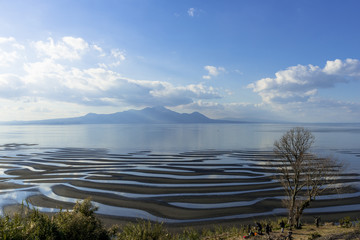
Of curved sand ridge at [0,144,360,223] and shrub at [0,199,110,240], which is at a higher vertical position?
shrub at [0,199,110,240]

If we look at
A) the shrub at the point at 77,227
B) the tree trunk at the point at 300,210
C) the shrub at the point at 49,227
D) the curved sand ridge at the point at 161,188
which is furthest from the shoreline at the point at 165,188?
the shrub at the point at 49,227

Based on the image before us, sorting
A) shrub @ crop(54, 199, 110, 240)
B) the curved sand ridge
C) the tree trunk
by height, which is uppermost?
shrub @ crop(54, 199, 110, 240)

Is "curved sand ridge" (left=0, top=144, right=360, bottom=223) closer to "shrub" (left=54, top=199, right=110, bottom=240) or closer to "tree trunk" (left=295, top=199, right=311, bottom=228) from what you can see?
"tree trunk" (left=295, top=199, right=311, bottom=228)

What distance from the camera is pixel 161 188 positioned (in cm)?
3781

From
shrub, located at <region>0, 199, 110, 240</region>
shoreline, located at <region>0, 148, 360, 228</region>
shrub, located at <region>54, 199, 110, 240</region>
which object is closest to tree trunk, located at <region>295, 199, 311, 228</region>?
shoreline, located at <region>0, 148, 360, 228</region>

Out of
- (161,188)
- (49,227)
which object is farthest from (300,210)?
(161,188)

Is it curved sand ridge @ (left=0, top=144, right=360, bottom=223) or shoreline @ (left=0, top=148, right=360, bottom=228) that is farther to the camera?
curved sand ridge @ (left=0, top=144, right=360, bottom=223)

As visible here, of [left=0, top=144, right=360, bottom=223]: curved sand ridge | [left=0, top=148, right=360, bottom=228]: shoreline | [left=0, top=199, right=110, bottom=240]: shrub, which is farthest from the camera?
[left=0, top=144, right=360, bottom=223]: curved sand ridge

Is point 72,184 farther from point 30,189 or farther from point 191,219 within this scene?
point 191,219

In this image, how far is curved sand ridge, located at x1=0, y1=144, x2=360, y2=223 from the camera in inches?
1153

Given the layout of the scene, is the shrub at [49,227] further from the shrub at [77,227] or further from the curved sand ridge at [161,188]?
the curved sand ridge at [161,188]

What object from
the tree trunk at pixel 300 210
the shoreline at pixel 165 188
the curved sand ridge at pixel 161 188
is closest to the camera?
the tree trunk at pixel 300 210

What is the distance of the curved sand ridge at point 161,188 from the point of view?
29.3 m

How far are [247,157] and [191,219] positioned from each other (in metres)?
42.9
